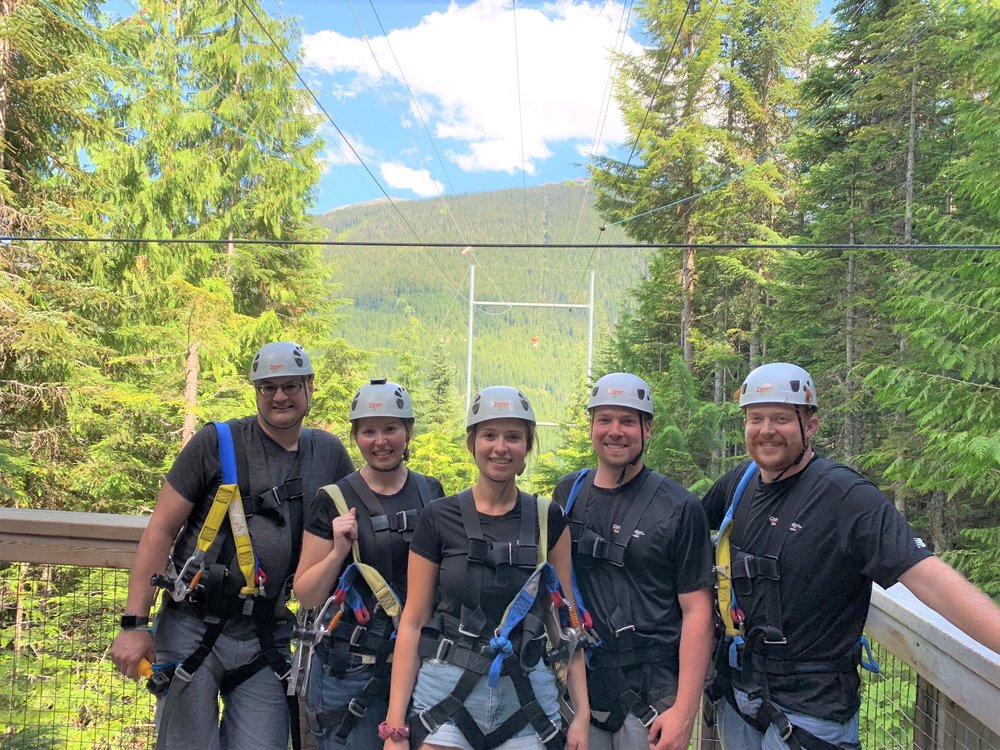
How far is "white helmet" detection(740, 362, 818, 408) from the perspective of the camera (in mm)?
2689

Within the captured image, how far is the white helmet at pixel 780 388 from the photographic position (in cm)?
269

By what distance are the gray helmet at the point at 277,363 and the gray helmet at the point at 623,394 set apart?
1.13 meters

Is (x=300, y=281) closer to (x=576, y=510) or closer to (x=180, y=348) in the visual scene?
(x=180, y=348)

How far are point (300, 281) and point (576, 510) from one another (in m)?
22.7

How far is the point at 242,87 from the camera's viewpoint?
78.9 feet

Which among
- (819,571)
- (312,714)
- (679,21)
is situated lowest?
(312,714)

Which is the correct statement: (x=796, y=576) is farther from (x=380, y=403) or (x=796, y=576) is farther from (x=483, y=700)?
(x=380, y=403)

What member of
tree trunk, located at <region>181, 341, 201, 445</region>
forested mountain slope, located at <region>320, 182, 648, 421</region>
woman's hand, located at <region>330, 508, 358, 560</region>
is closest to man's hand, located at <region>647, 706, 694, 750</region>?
woman's hand, located at <region>330, 508, 358, 560</region>

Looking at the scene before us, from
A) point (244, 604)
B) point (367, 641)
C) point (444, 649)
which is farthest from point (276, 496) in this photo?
point (444, 649)

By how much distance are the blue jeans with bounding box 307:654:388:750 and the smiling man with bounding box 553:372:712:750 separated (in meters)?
0.75

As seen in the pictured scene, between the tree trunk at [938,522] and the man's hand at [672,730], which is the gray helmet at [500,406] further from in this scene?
the tree trunk at [938,522]

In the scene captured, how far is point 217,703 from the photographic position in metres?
2.80

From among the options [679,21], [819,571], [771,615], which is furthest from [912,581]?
[679,21]

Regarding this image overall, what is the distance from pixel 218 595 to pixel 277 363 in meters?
0.88
